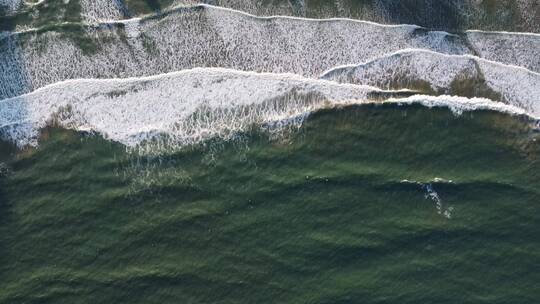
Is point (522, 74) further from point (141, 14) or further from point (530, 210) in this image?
point (141, 14)

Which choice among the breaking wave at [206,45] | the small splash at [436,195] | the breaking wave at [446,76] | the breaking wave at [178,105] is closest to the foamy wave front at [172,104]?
the breaking wave at [178,105]

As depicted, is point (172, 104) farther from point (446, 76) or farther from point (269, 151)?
point (446, 76)

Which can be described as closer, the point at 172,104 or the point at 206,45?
the point at 172,104

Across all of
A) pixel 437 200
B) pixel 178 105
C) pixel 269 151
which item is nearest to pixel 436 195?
pixel 437 200

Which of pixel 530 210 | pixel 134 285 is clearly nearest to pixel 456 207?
pixel 530 210

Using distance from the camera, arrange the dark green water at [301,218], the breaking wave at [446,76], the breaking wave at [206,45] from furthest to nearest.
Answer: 1. the breaking wave at [206,45]
2. the breaking wave at [446,76]
3. the dark green water at [301,218]

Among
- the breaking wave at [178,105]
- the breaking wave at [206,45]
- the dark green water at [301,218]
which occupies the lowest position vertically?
the dark green water at [301,218]

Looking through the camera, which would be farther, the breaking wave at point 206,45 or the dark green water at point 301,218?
the breaking wave at point 206,45

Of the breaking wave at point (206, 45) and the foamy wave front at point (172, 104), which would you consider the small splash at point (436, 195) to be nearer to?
the foamy wave front at point (172, 104)
